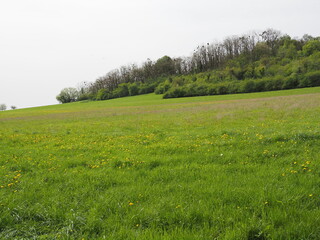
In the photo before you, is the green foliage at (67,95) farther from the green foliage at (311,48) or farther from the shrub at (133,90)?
the green foliage at (311,48)

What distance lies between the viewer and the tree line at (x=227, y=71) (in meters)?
76.8

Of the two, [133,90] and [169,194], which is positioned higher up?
[133,90]

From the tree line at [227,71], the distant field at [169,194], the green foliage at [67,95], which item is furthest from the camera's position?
the green foliage at [67,95]

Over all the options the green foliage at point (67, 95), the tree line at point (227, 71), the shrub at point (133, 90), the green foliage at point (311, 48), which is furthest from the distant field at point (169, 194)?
the green foliage at point (67, 95)

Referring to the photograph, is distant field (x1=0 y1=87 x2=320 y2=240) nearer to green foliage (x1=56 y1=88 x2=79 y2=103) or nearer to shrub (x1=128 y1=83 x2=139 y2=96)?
shrub (x1=128 y1=83 x2=139 y2=96)

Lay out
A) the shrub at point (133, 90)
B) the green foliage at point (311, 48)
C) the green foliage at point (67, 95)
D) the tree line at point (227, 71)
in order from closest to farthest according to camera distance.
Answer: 1. the tree line at point (227, 71)
2. the green foliage at point (311, 48)
3. the shrub at point (133, 90)
4. the green foliage at point (67, 95)

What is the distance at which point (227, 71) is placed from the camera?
102 m

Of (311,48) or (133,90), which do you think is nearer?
(311,48)

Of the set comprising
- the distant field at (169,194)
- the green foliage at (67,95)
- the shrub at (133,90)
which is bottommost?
the distant field at (169,194)

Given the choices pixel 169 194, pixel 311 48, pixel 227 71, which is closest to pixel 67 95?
pixel 227 71

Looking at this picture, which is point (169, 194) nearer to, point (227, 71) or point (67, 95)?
point (227, 71)

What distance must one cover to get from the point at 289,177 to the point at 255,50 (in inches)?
5128

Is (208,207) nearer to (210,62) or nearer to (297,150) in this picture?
(297,150)

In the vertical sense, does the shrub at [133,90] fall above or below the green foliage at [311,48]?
below
